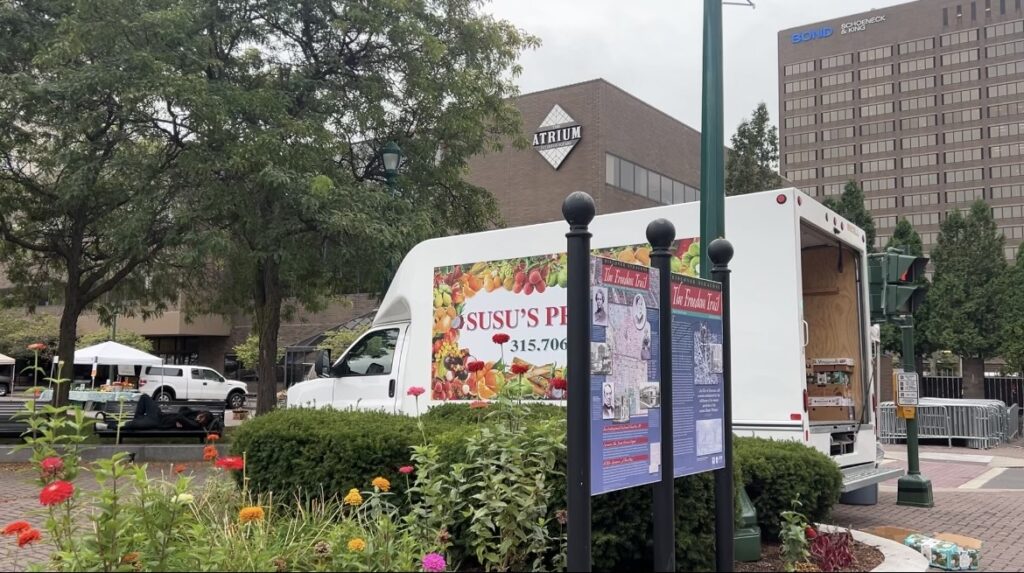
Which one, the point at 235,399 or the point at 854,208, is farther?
the point at 235,399

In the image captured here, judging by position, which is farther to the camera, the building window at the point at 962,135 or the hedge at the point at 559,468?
the building window at the point at 962,135

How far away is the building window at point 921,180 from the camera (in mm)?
118281

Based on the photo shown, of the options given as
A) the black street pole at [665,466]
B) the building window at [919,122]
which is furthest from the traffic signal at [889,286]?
the building window at [919,122]

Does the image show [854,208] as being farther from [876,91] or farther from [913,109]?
[876,91]

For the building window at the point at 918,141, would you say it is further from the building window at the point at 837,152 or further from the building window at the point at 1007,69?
the building window at the point at 1007,69

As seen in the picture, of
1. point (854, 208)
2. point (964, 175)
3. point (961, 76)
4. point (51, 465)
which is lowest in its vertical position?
point (51, 465)

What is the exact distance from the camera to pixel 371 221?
1384 cm

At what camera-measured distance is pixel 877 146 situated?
401 ft

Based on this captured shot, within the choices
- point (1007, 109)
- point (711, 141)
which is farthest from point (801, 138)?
point (711, 141)

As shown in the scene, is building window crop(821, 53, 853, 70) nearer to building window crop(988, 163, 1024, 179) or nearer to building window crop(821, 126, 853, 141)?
building window crop(821, 126, 853, 141)

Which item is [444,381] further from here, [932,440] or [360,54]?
[932,440]

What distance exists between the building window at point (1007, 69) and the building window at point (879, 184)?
716 inches

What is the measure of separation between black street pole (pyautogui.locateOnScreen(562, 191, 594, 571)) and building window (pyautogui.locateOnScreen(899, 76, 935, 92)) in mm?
130667

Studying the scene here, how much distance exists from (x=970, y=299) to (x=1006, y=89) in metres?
90.9
